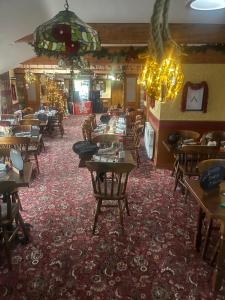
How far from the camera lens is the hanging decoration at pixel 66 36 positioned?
5.16 feet

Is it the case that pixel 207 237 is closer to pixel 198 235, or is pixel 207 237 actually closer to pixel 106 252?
pixel 198 235

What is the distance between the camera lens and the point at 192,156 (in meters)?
4.33

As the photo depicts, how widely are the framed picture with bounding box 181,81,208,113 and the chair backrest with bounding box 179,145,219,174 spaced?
165 cm

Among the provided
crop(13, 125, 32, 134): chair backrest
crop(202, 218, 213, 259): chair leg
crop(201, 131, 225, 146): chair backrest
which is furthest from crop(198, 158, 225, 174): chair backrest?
crop(13, 125, 32, 134): chair backrest

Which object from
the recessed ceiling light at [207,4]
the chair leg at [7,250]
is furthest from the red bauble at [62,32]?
the chair leg at [7,250]

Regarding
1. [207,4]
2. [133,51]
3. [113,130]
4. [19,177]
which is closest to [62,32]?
[207,4]

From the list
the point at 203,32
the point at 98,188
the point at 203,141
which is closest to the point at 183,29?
the point at 203,32

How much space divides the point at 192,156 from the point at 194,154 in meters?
0.10

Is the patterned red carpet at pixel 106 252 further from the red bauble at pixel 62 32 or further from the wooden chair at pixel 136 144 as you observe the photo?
the red bauble at pixel 62 32

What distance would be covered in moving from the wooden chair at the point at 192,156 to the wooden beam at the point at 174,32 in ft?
5.77

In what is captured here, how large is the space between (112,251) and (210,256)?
116 cm

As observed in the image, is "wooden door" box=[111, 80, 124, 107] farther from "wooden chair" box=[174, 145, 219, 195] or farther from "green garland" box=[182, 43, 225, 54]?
"wooden chair" box=[174, 145, 219, 195]

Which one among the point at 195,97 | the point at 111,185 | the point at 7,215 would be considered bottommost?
the point at 7,215

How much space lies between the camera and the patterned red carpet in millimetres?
2486
